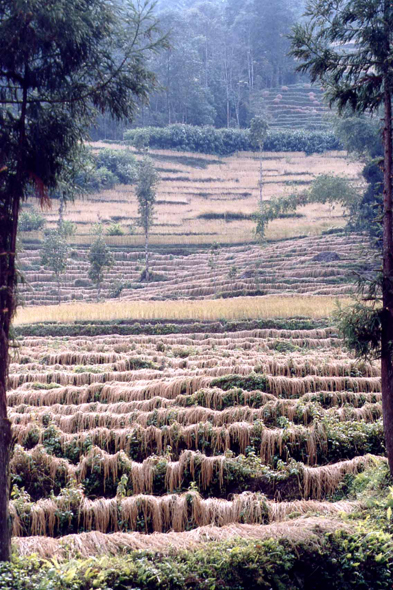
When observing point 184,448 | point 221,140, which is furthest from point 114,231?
point 184,448

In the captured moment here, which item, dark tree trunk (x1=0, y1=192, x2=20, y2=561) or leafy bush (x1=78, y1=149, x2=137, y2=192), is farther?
leafy bush (x1=78, y1=149, x2=137, y2=192)

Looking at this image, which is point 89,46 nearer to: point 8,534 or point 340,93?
point 340,93

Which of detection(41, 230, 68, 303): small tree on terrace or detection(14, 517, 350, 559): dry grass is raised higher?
detection(41, 230, 68, 303): small tree on terrace

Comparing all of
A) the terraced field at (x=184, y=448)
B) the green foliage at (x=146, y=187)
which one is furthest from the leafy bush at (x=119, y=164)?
the terraced field at (x=184, y=448)

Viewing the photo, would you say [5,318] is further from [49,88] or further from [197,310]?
[197,310]

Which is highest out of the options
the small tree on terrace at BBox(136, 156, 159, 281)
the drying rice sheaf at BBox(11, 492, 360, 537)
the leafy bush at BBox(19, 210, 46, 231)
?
the small tree on terrace at BBox(136, 156, 159, 281)

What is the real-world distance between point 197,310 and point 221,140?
156 ft

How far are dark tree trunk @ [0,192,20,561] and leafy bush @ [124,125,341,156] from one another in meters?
58.4

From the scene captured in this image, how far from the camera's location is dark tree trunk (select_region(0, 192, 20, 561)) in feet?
17.7

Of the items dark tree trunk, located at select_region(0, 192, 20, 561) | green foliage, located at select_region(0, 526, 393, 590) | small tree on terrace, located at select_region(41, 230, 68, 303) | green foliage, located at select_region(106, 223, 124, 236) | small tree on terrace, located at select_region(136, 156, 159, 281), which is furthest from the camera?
Answer: green foliage, located at select_region(106, 223, 124, 236)

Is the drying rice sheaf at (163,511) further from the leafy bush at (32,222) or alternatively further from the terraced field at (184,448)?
the leafy bush at (32,222)

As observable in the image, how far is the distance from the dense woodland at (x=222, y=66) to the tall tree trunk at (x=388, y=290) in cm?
6482

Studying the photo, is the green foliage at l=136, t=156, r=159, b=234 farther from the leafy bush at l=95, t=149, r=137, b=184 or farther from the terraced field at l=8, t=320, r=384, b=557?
the terraced field at l=8, t=320, r=384, b=557

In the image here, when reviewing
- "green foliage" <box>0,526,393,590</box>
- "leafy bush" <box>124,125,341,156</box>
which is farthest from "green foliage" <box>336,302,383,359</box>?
"leafy bush" <box>124,125,341,156</box>
